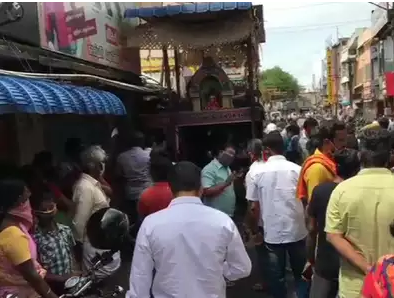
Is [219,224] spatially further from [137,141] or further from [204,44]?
[204,44]

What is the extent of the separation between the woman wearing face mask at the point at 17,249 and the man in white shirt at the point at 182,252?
602 mm

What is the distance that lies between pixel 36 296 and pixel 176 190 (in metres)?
1.08

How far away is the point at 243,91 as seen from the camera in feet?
40.8

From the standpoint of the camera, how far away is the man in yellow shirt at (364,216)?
332 cm

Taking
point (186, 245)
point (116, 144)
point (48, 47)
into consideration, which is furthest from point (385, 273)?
point (116, 144)

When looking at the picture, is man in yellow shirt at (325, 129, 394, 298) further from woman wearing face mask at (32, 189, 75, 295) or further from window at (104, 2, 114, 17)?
window at (104, 2, 114, 17)

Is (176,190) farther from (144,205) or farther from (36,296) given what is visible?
(144,205)

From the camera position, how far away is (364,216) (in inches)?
132

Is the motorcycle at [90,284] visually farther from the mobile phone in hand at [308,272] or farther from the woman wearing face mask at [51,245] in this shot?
the mobile phone in hand at [308,272]

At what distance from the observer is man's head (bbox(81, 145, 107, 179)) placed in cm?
586

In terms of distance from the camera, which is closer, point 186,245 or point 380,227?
point 186,245

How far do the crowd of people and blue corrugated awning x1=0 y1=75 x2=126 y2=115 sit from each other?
50 centimetres

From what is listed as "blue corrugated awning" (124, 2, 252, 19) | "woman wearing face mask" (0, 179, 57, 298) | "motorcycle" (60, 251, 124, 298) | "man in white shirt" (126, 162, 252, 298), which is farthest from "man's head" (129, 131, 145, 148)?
"man in white shirt" (126, 162, 252, 298)

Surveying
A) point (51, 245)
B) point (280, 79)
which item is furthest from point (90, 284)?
point (280, 79)
